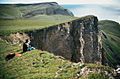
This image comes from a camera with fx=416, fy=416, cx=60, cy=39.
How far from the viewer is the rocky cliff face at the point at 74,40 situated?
233ft

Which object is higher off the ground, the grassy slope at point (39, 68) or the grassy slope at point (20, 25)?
the grassy slope at point (39, 68)

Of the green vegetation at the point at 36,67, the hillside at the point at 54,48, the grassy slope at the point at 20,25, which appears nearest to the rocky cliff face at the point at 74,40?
the hillside at the point at 54,48

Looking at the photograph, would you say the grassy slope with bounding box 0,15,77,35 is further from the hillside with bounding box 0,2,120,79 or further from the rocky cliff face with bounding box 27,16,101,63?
the rocky cliff face with bounding box 27,16,101,63

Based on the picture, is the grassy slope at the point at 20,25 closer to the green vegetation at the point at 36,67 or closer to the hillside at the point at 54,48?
the hillside at the point at 54,48

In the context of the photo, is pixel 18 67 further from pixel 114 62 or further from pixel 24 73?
pixel 114 62

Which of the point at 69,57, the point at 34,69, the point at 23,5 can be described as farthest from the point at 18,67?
the point at 23,5

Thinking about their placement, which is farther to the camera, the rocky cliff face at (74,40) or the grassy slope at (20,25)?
the rocky cliff face at (74,40)

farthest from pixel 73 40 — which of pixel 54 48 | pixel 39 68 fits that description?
pixel 39 68

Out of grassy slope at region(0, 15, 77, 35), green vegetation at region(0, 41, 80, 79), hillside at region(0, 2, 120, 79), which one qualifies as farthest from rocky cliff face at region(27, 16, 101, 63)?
green vegetation at region(0, 41, 80, 79)

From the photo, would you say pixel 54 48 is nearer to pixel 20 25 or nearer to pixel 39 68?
pixel 20 25

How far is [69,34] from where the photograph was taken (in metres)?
76.3

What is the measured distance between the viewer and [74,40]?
252 ft

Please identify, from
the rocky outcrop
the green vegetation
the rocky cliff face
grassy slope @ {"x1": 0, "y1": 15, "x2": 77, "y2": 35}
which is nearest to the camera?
the green vegetation

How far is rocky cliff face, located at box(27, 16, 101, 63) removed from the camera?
233 feet
